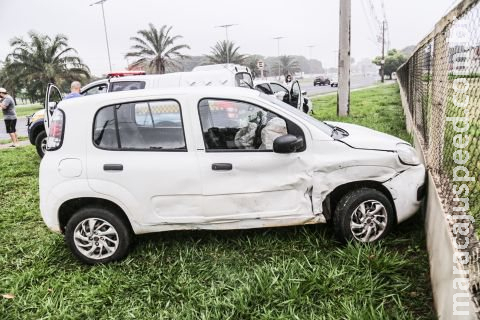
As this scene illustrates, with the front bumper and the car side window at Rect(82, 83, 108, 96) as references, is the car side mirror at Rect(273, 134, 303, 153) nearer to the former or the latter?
the front bumper

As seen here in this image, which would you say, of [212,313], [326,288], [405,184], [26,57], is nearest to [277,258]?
[326,288]

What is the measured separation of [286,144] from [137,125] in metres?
1.38

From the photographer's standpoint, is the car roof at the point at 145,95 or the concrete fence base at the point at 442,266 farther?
the car roof at the point at 145,95

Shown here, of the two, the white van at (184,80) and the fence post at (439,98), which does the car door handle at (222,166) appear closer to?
the fence post at (439,98)

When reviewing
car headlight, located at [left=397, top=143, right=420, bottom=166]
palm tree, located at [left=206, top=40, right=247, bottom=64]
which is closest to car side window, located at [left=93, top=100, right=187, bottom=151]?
car headlight, located at [left=397, top=143, right=420, bottom=166]

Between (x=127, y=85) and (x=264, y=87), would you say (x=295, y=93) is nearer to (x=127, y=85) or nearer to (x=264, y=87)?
(x=264, y=87)

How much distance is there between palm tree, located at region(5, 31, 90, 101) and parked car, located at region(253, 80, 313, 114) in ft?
79.7

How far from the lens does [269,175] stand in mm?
3562

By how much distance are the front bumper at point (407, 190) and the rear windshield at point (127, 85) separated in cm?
692

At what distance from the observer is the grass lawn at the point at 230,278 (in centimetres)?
292

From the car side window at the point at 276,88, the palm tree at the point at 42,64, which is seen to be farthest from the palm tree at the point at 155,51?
the car side window at the point at 276,88

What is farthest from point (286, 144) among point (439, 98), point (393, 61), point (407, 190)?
point (393, 61)

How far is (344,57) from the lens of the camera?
1198 cm

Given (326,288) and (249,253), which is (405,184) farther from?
(249,253)
